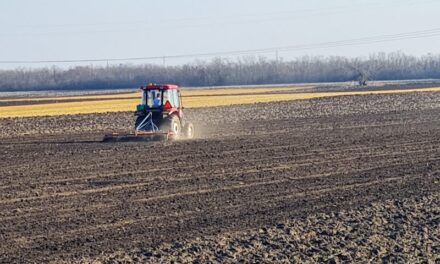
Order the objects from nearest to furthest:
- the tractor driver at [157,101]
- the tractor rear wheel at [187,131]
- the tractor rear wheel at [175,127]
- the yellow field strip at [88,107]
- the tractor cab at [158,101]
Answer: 1. the tractor rear wheel at [175,127]
2. the tractor cab at [158,101]
3. the tractor driver at [157,101]
4. the tractor rear wheel at [187,131]
5. the yellow field strip at [88,107]

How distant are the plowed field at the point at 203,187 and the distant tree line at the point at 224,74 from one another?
106631 mm

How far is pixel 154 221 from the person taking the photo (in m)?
13.7

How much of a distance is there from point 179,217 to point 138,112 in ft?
46.9

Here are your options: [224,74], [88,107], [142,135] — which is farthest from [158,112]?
[224,74]

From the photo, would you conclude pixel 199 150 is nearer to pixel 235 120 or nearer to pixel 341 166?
pixel 341 166

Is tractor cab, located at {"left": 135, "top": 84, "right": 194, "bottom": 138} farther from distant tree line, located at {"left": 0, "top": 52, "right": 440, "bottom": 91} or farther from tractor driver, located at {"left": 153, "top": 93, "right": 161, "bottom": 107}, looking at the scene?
distant tree line, located at {"left": 0, "top": 52, "right": 440, "bottom": 91}

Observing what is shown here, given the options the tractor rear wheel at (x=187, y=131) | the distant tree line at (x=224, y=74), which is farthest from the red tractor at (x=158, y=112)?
the distant tree line at (x=224, y=74)

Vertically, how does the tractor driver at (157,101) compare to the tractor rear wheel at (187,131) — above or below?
above

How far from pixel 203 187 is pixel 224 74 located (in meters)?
135

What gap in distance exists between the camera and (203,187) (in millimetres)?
17125

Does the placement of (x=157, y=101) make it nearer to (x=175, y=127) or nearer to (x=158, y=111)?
(x=158, y=111)

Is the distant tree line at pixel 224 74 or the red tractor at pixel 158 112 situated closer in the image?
the red tractor at pixel 158 112

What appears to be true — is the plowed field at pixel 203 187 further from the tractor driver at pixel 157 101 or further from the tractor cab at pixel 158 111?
the tractor driver at pixel 157 101

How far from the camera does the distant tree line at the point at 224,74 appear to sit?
145 meters
